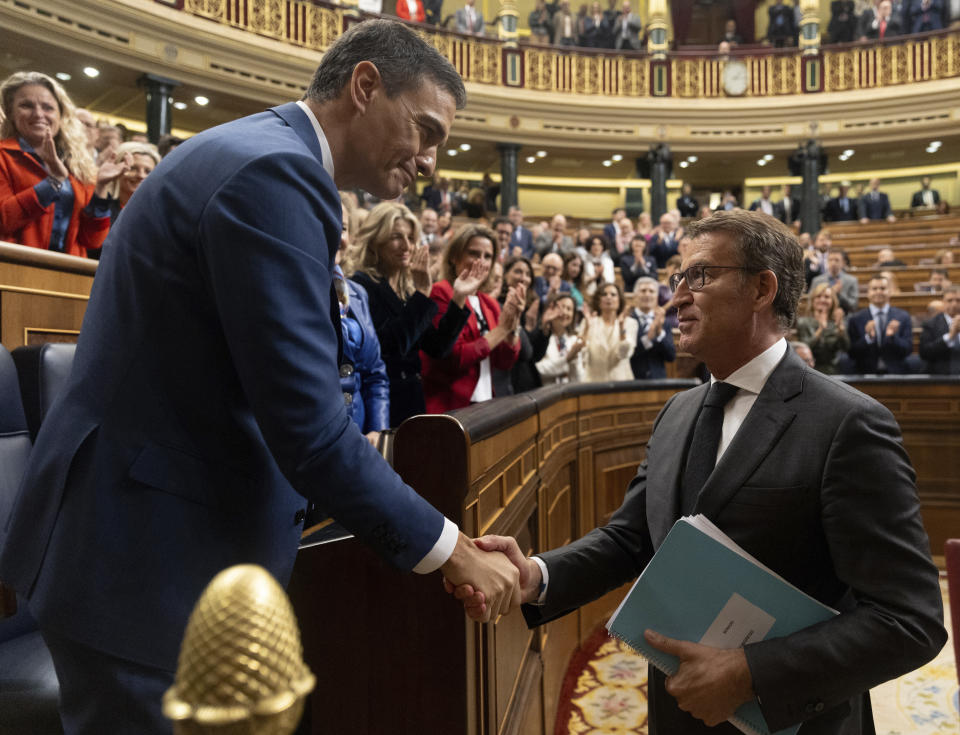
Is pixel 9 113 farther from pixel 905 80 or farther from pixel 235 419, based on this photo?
pixel 905 80

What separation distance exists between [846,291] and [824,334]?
208 centimetres

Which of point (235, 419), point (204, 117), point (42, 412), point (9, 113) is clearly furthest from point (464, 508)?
point (204, 117)

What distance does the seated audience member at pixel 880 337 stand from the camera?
580 cm

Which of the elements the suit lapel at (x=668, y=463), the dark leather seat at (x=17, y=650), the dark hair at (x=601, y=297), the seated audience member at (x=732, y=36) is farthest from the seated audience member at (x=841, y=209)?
the dark leather seat at (x=17, y=650)

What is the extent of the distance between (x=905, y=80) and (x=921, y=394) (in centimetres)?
1185

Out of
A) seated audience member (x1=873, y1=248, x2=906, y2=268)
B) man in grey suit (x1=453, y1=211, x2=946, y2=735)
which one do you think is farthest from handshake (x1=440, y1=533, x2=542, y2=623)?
seated audience member (x1=873, y1=248, x2=906, y2=268)

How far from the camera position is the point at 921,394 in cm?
481

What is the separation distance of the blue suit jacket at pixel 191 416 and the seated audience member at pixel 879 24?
16.2m

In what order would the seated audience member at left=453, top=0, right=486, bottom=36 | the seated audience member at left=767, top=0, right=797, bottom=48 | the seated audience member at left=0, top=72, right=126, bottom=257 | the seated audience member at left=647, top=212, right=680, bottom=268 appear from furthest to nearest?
the seated audience member at left=767, top=0, right=797, bottom=48 < the seated audience member at left=453, top=0, right=486, bottom=36 < the seated audience member at left=647, top=212, right=680, bottom=268 < the seated audience member at left=0, top=72, right=126, bottom=257

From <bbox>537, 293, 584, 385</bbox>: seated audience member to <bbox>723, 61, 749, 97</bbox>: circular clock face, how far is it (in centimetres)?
1207

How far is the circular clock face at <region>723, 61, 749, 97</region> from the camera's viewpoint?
1468cm

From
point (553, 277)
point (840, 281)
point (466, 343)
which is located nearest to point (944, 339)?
point (840, 281)

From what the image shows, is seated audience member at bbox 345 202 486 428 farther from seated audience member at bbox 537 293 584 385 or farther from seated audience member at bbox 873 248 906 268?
seated audience member at bbox 873 248 906 268

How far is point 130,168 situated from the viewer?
2.82m
